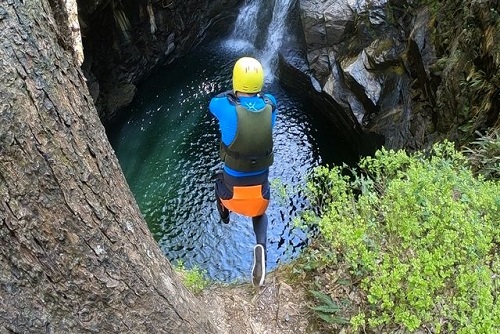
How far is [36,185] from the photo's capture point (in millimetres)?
1558

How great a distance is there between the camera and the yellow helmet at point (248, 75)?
4.08m

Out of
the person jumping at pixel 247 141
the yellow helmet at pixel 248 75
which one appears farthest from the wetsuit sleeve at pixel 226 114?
the yellow helmet at pixel 248 75

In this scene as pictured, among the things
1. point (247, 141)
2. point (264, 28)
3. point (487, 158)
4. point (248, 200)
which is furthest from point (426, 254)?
point (264, 28)

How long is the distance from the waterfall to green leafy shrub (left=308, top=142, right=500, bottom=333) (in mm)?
11425

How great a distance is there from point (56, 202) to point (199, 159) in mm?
9817

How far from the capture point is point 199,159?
11.4m

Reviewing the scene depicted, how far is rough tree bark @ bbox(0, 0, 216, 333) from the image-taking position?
150 centimetres

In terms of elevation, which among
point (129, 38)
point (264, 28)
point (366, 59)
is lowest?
point (366, 59)

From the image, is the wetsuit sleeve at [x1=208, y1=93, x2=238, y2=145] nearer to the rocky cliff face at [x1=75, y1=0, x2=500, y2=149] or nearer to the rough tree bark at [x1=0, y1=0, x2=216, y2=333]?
the rough tree bark at [x1=0, y1=0, x2=216, y2=333]

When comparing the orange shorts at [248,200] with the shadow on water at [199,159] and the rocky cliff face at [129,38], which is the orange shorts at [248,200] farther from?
the rocky cliff face at [129,38]

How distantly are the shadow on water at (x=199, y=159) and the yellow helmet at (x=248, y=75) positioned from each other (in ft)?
9.23

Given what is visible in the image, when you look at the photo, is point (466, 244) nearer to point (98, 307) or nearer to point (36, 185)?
point (98, 307)

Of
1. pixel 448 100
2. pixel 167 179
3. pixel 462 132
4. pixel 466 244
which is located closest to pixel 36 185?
pixel 466 244

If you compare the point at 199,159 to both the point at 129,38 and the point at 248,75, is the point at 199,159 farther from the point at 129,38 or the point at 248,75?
the point at 248,75
